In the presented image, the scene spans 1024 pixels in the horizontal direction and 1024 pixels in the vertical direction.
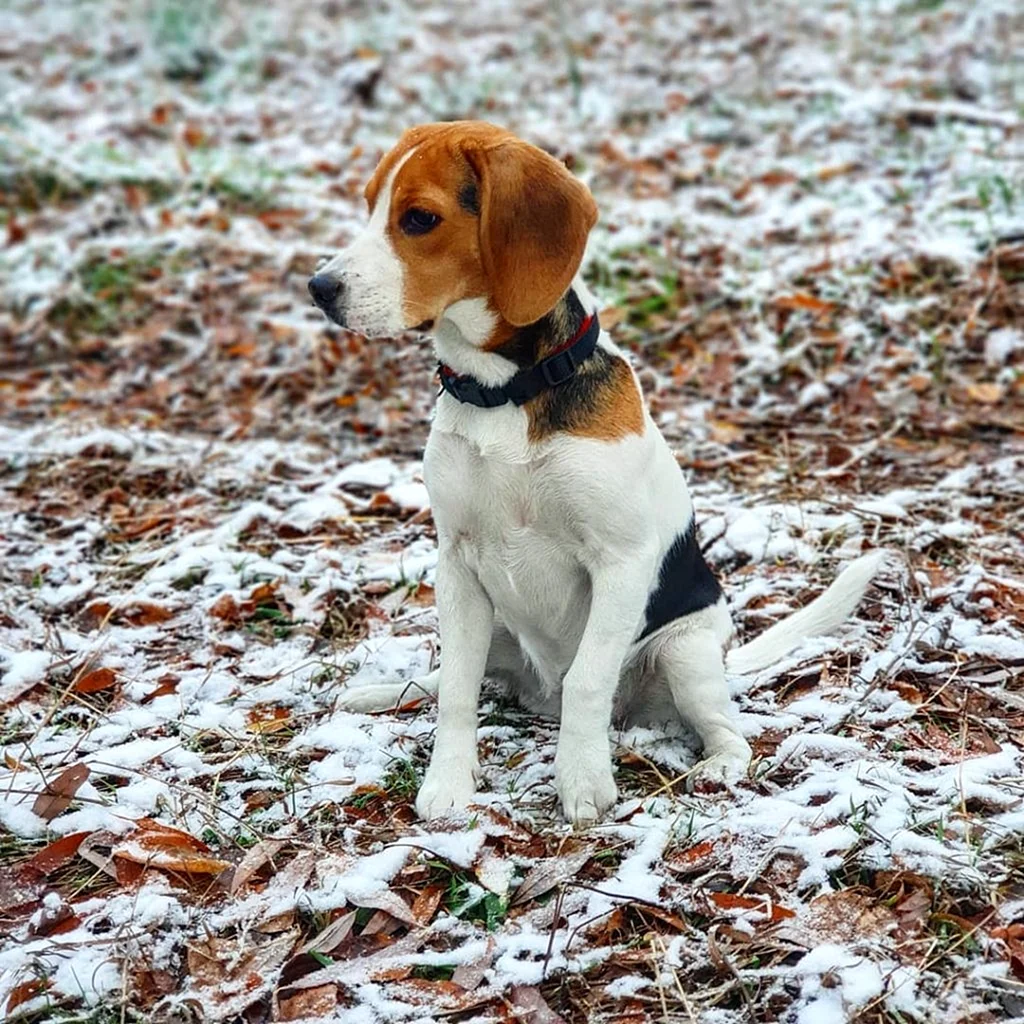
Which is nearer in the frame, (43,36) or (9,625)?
(9,625)

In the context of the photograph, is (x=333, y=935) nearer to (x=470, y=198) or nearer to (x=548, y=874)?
(x=548, y=874)

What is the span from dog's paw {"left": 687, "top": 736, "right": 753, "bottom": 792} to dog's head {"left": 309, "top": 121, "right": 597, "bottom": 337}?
1367 millimetres

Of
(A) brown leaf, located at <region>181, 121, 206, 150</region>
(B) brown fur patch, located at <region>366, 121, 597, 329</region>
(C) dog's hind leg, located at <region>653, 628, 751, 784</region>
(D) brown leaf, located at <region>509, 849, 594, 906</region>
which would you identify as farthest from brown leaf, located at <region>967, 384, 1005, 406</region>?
(A) brown leaf, located at <region>181, 121, 206, 150</region>

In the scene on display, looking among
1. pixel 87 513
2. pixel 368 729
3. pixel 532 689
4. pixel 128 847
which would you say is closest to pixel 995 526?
pixel 532 689

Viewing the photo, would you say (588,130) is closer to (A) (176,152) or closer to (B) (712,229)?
(B) (712,229)

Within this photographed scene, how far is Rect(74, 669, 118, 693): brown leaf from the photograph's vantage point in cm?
422

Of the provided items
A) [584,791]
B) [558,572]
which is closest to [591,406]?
[558,572]

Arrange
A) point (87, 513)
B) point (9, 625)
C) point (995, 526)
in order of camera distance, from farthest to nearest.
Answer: point (87, 513)
point (995, 526)
point (9, 625)

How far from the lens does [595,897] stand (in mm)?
2979

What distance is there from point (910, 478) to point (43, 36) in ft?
38.1

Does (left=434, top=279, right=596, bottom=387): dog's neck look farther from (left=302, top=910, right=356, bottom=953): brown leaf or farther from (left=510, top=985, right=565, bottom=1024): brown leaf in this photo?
(left=510, top=985, right=565, bottom=1024): brown leaf

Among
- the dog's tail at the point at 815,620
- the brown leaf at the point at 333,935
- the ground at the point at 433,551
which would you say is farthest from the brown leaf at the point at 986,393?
the brown leaf at the point at 333,935

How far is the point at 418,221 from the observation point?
10.6 ft

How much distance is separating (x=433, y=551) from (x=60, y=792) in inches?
80.7
